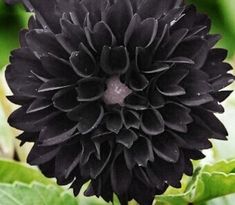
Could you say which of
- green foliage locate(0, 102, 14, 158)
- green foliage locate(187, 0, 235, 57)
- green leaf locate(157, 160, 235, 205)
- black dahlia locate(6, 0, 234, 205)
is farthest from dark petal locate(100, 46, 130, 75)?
green foliage locate(187, 0, 235, 57)

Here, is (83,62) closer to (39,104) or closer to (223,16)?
(39,104)

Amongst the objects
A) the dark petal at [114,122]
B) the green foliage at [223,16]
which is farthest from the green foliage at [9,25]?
the dark petal at [114,122]

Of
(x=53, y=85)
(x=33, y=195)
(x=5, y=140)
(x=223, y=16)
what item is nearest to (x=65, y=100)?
(x=53, y=85)

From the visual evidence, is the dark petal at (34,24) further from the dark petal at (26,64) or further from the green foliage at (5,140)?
the green foliage at (5,140)

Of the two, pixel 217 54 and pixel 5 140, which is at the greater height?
pixel 217 54

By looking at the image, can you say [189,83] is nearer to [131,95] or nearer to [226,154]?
[131,95]
